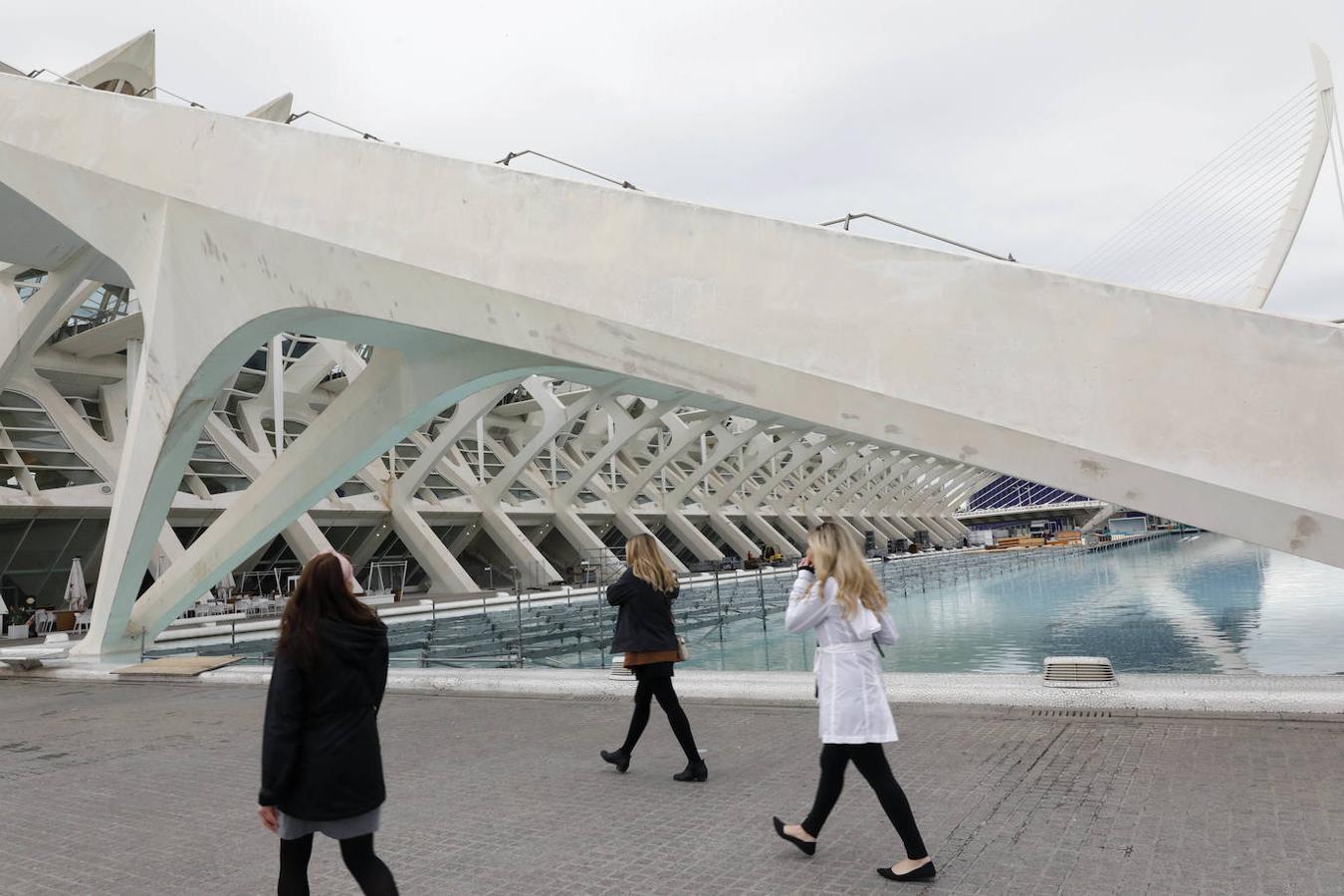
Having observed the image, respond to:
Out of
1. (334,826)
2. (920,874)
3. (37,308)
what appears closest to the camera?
(334,826)

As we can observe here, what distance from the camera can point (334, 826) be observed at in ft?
8.29

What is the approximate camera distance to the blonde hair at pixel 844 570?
11.0ft

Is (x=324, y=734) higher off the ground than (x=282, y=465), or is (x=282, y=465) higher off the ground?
(x=282, y=465)

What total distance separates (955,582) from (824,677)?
70.6ft

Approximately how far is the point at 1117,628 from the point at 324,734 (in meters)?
10.8

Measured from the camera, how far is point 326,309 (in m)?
8.29

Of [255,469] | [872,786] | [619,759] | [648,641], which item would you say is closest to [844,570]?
[872,786]

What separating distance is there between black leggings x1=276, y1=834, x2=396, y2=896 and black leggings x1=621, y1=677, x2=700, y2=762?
2034 mm

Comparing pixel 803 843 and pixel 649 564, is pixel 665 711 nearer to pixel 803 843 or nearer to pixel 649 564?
pixel 649 564

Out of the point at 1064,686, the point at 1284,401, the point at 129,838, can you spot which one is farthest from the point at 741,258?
the point at 129,838

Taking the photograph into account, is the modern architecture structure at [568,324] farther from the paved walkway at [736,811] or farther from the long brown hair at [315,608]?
the long brown hair at [315,608]

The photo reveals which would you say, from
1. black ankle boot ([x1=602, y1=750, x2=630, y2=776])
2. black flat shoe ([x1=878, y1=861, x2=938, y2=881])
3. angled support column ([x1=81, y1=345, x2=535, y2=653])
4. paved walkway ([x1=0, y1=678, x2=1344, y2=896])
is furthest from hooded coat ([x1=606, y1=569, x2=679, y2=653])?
angled support column ([x1=81, y1=345, x2=535, y2=653])

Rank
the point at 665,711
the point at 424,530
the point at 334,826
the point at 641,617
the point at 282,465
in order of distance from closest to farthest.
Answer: the point at 334,826 → the point at 665,711 → the point at 641,617 → the point at 282,465 → the point at 424,530

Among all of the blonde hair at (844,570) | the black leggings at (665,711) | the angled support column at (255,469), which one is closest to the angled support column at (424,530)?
the angled support column at (255,469)
